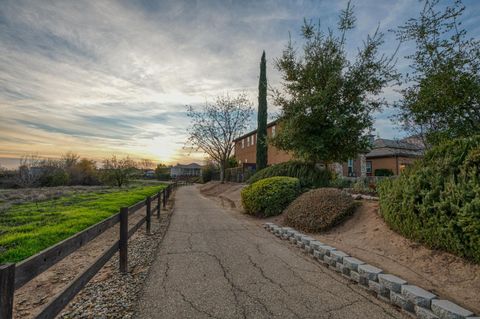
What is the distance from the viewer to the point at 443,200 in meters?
4.16

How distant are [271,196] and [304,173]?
2.96 metres

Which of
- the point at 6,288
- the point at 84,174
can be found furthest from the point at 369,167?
the point at 84,174

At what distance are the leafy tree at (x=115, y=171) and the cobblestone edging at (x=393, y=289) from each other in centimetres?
3113

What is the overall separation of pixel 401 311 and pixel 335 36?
13396 millimetres

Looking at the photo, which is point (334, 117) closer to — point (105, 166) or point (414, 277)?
point (414, 277)

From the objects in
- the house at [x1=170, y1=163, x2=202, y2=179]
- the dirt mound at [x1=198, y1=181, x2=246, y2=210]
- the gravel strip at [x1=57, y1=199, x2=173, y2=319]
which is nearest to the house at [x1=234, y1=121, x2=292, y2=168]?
the dirt mound at [x1=198, y1=181, x2=246, y2=210]

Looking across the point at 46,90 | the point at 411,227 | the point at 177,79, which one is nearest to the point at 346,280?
the point at 411,227

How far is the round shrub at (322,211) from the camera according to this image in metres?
6.92

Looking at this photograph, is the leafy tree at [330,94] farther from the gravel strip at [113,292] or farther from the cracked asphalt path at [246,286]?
the gravel strip at [113,292]

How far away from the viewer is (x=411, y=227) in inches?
187

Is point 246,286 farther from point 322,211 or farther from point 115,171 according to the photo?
point 115,171

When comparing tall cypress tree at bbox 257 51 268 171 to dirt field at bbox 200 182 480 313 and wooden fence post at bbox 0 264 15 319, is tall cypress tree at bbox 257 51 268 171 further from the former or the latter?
wooden fence post at bbox 0 264 15 319

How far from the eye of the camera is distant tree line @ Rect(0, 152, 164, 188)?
29.4m

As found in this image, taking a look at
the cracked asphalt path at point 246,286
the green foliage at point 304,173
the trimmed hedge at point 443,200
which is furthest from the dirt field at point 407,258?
the green foliage at point 304,173
